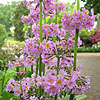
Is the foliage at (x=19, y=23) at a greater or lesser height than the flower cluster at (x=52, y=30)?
greater

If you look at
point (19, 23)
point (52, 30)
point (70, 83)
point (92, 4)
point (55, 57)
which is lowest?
point (70, 83)

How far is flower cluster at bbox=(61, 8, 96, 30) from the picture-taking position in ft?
4.25

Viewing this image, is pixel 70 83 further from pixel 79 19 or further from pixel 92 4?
pixel 92 4

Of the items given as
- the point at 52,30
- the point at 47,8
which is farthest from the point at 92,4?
the point at 52,30

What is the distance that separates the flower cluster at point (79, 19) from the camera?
129 cm

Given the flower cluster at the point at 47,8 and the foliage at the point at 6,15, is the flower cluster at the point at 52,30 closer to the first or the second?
the flower cluster at the point at 47,8

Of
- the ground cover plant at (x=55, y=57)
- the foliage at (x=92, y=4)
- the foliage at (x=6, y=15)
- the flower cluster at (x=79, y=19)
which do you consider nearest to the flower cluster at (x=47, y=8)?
the ground cover plant at (x=55, y=57)

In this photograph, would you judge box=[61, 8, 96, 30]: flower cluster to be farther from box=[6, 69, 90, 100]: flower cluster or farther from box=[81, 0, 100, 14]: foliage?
box=[81, 0, 100, 14]: foliage

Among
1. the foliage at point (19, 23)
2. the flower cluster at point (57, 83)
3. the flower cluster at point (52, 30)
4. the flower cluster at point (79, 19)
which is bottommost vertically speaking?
the flower cluster at point (57, 83)

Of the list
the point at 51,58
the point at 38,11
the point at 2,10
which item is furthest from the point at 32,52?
Answer: the point at 2,10

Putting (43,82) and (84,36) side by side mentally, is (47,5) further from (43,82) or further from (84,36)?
(84,36)

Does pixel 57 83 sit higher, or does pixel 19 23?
pixel 19 23

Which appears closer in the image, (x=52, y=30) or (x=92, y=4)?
(x=52, y=30)

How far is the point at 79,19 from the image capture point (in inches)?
51.1
